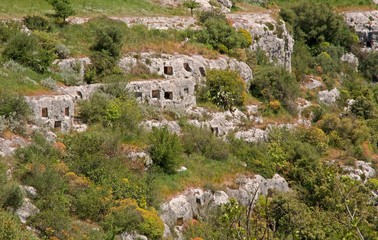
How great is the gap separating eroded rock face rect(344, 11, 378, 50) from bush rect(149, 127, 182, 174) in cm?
3931

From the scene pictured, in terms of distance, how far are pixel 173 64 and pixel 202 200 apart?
11543 mm

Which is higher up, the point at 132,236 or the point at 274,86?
the point at 132,236

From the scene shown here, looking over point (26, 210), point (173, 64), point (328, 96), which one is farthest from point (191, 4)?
point (26, 210)

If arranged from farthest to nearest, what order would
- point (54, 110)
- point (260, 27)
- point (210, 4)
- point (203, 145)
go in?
point (210, 4) < point (260, 27) < point (203, 145) < point (54, 110)

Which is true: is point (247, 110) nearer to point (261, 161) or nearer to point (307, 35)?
point (261, 161)

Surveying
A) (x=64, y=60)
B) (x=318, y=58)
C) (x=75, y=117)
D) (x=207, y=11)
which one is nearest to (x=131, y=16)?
(x=207, y=11)

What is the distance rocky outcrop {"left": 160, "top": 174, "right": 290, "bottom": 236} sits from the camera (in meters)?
28.8

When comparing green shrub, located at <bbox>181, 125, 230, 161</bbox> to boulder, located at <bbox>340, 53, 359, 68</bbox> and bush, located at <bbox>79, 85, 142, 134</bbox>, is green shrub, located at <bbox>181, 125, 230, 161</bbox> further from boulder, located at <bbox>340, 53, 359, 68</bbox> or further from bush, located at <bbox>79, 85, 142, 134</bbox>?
boulder, located at <bbox>340, 53, 359, 68</bbox>

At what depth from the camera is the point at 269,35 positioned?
50.4 m

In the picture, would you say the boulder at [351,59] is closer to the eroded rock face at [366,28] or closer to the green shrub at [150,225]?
the eroded rock face at [366,28]

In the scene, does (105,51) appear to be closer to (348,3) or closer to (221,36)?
(221,36)

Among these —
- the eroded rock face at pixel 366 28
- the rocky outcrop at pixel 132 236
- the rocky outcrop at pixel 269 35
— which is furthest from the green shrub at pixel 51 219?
the eroded rock face at pixel 366 28

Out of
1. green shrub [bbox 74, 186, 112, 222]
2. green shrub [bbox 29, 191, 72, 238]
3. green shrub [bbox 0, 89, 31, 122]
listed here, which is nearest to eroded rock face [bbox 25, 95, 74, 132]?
green shrub [bbox 0, 89, 31, 122]

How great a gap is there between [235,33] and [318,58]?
1433cm
